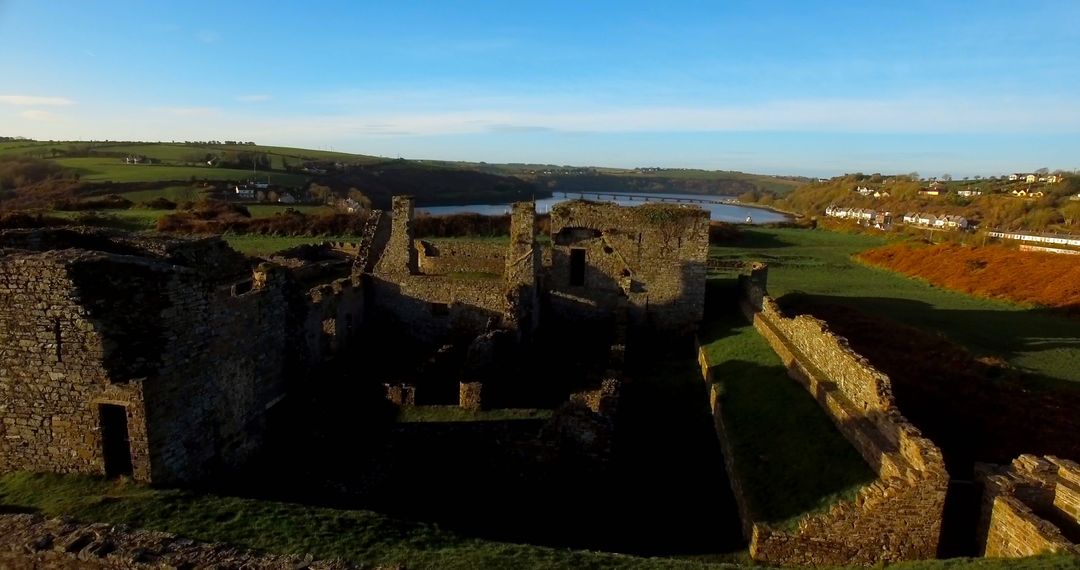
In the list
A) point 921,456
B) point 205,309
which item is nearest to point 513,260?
point 205,309

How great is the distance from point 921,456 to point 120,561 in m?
10.2

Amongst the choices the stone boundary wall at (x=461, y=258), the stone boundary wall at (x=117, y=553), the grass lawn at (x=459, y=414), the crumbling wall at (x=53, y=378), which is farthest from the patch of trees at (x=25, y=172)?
the stone boundary wall at (x=117, y=553)

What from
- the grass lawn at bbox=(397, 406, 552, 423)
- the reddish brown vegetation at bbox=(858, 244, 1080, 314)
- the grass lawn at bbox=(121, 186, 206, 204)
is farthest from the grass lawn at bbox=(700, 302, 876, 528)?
the grass lawn at bbox=(121, 186, 206, 204)

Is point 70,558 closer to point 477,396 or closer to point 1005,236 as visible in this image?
point 477,396

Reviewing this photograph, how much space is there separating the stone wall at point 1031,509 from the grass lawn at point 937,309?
855cm

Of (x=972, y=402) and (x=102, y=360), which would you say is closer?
(x=102, y=360)

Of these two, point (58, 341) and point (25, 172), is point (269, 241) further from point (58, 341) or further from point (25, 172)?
point (25, 172)

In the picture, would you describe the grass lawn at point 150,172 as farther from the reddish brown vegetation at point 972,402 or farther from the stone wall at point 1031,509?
the stone wall at point 1031,509

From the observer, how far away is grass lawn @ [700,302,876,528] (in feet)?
31.5

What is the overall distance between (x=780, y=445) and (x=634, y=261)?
10.9 meters

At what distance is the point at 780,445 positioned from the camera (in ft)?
38.0

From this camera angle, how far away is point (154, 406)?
7867 millimetres

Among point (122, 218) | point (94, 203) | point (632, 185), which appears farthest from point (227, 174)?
point (632, 185)

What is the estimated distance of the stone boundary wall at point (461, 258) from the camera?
24.4 meters
